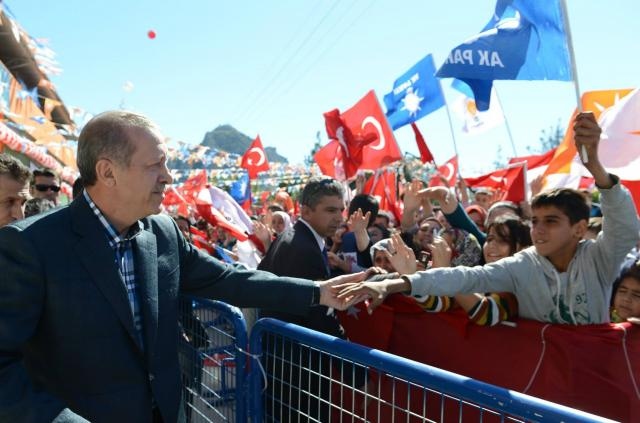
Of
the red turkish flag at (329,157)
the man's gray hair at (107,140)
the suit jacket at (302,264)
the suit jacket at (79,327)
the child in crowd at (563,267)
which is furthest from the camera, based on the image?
the red turkish flag at (329,157)

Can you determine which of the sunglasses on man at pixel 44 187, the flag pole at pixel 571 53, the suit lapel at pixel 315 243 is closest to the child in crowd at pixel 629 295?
the flag pole at pixel 571 53

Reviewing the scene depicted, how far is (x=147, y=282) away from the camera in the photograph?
2.08 meters

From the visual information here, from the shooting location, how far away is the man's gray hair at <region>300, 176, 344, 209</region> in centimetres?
382

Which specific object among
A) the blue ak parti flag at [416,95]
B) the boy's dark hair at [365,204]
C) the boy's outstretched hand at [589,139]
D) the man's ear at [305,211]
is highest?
the blue ak parti flag at [416,95]

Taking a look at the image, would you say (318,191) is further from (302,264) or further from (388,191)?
(388,191)

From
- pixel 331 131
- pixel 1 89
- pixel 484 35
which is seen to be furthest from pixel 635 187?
pixel 1 89

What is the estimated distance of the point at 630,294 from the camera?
3098 mm

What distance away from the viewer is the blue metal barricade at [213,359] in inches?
112

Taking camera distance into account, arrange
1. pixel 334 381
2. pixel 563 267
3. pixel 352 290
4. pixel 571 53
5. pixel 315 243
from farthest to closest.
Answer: pixel 315 243, pixel 571 53, pixel 563 267, pixel 352 290, pixel 334 381

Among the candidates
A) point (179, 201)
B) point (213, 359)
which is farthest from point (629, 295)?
point (179, 201)

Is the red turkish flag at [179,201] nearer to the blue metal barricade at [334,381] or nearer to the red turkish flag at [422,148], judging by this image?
the red turkish flag at [422,148]

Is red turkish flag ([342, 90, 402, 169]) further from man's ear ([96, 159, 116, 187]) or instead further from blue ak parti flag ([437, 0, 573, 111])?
man's ear ([96, 159, 116, 187])

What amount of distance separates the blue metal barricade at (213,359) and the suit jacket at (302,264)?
429 millimetres

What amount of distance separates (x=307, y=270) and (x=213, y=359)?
2.61 ft
